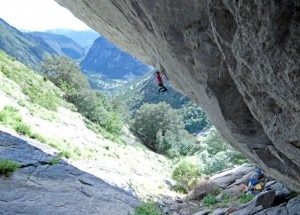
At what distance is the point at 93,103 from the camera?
47250mm

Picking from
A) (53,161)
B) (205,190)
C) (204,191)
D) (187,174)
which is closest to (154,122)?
(187,174)

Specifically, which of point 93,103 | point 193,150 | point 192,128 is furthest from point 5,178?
point 192,128

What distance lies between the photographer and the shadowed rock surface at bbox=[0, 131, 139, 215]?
502 inches

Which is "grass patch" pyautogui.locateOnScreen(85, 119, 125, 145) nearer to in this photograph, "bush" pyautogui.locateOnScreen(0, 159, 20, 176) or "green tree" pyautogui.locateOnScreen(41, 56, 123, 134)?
"green tree" pyautogui.locateOnScreen(41, 56, 123, 134)

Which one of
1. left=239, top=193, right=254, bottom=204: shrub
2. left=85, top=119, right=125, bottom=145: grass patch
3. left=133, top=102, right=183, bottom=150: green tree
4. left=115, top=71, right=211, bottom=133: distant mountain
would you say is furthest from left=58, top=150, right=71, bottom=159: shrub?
left=115, top=71, right=211, bottom=133: distant mountain

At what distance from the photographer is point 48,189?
574 inches

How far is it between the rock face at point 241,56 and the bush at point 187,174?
674 inches

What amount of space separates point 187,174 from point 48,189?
1459cm

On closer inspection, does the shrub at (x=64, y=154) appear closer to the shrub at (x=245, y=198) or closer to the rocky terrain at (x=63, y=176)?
the rocky terrain at (x=63, y=176)

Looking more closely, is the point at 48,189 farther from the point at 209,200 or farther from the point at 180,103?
the point at 180,103

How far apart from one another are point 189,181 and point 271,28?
23.5m

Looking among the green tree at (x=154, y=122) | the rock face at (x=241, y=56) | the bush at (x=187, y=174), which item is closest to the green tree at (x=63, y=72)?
the green tree at (x=154, y=122)

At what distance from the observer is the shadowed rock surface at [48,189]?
1275 cm

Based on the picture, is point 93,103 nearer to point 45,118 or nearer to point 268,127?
point 45,118
